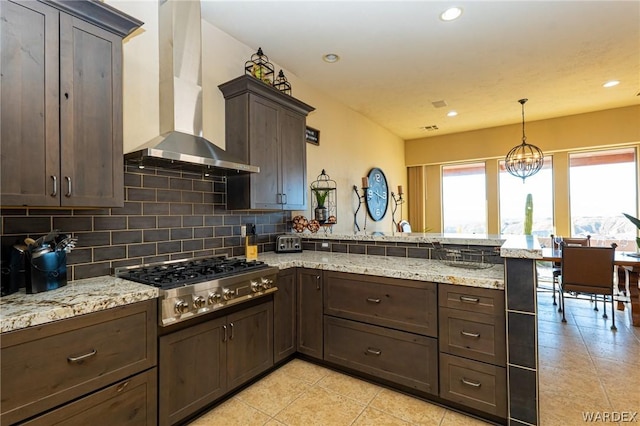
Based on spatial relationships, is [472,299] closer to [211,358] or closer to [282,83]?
[211,358]

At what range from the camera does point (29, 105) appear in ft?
4.78

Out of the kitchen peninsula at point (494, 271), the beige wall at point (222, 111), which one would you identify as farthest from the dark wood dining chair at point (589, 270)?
the beige wall at point (222, 111)

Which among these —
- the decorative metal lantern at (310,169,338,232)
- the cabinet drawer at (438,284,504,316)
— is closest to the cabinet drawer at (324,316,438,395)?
the cabinet drawer at (438,284,504,316)

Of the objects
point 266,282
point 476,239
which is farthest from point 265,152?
point 476,239

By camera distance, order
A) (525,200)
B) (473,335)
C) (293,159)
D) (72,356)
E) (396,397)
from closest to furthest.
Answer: (72,356)
(473,335)
(396,397)
(293,159)
(525,200)

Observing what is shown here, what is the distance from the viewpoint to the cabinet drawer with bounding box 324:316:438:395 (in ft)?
6.83

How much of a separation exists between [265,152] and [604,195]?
6014 mm

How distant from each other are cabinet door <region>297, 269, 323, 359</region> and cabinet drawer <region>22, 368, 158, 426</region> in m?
1.24

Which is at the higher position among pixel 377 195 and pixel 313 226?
pixel 377 195

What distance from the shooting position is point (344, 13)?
2.59 meters

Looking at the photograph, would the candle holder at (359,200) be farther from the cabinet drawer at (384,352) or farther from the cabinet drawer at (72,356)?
the cabinet drawer at (72,356)

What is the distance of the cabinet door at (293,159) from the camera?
301 cm

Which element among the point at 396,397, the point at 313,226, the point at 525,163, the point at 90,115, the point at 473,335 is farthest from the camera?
the point at 525,163

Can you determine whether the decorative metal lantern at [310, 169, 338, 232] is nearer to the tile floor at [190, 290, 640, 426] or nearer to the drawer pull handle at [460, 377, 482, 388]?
the tile floor at [190, 290, 640, 426]
